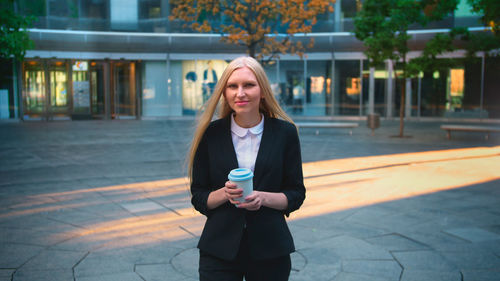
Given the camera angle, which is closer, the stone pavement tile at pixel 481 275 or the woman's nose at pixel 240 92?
the woman's nose at pixel 240 92

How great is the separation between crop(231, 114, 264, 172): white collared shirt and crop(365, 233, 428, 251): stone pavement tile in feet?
11.0

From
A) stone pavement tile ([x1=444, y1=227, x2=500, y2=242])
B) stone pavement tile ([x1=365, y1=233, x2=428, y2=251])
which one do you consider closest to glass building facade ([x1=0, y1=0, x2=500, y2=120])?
stone pavement tile ([x1=444, y1=227, x2=500, y2=242])

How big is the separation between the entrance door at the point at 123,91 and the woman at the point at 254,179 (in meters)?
25.4

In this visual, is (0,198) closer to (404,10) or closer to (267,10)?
(267,10)

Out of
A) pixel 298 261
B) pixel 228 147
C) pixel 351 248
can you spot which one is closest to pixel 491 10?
pixel 351 248

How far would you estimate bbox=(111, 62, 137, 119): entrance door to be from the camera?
1059 inches

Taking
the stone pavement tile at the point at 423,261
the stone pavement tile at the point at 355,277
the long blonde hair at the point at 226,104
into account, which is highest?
the long blonde hair at the point at 226,104

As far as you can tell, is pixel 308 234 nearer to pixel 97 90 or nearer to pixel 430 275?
pixel 430 275

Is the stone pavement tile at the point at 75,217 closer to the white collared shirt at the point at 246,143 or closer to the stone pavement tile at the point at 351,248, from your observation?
the stone pavement tile at the point at 351,248

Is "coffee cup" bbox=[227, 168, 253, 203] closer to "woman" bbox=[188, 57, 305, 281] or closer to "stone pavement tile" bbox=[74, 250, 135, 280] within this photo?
"woman" bbox=[188, 57, 305, 281]

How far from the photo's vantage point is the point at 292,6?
15070 millimetres

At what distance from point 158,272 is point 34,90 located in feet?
76.7

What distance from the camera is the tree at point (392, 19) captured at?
1634 centimetres

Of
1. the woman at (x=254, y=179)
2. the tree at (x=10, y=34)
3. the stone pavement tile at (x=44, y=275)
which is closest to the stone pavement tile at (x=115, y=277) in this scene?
the stone pavement tile at (x=44, y=275)
